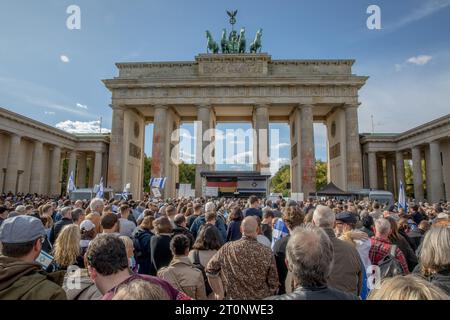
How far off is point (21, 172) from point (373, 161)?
49592 millimetres

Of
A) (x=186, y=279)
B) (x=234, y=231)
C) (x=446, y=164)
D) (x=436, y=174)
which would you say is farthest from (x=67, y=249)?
(x=446, y=164)

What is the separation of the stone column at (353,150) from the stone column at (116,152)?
30.0m

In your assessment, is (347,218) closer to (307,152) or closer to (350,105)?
(307,152)

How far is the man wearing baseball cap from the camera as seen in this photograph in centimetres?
202

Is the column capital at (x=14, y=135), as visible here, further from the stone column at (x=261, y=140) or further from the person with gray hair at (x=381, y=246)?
the person with gray hair at (x=381, y=246)

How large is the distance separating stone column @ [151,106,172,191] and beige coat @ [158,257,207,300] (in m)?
36.0

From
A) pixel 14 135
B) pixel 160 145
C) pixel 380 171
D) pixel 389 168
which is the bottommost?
pixel 380 171

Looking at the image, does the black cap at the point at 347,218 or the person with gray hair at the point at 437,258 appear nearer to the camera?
the person with gray hair at the point at 437,258

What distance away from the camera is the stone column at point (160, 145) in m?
38.8

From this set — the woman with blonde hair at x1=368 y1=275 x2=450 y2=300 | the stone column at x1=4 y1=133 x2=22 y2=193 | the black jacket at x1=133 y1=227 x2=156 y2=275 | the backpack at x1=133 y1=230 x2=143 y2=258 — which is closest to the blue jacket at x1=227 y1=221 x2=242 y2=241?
the black jacket at x1=133 y1=227 x2=156 y2=275

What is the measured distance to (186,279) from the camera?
3.44 meters

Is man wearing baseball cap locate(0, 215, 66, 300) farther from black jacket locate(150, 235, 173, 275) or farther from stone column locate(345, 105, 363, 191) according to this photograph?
stone column locate(345, 105, 363, 191)

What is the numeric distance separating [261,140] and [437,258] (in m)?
36.1

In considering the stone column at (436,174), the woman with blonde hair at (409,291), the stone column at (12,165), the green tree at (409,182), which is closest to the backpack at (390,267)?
the woman with blonde hair at (409,291)
